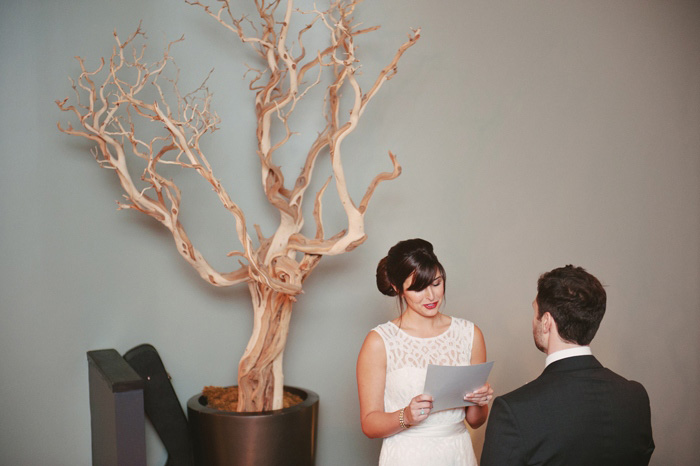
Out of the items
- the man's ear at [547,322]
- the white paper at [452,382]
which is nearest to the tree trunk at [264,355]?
the white paper at [452,382]

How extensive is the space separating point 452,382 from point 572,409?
500mm

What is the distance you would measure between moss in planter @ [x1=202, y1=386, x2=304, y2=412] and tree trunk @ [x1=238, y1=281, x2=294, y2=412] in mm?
100

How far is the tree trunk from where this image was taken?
2676mm

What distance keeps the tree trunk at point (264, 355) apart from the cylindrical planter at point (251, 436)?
0.12 metres

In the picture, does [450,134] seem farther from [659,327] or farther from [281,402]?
[659,327]

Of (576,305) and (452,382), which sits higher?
(576,305)

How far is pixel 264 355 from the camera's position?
2.70m

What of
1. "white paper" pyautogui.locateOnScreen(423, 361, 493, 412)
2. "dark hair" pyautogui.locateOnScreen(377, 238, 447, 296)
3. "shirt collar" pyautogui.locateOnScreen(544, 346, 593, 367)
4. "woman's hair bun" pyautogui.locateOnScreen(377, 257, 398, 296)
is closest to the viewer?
"shirt collar" pyautogui.locateOnScreen(544, 346, 593, 367)

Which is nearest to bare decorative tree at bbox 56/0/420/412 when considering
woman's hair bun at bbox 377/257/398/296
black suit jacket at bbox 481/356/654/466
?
woman's hair bun at bbox 377/257/398/296

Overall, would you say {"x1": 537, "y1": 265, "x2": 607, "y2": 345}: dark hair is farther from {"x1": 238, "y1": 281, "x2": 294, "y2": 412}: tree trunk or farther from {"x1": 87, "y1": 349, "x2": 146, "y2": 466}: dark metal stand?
{"x1": 87, "y1": 349, "x2": 146, "y2": 466}: dark metal stand

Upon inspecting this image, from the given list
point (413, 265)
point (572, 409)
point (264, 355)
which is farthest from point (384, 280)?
point (572, 409)

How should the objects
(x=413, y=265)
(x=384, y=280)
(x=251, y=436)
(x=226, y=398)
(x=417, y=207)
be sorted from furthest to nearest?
(x=417, y=207)
(x=226, y=398)
(x=251, y=436)
(x=384, y=280)
(x=413, y=265)

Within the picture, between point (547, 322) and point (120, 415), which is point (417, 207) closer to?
point (547, 322)

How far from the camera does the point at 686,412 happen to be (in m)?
4.16
